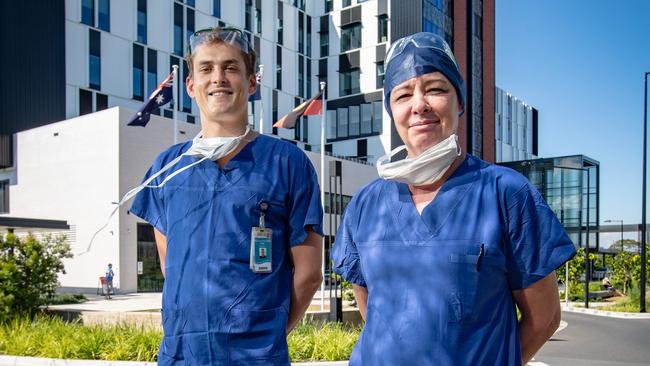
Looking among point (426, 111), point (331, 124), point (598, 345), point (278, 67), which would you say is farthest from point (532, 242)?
point (331, 124)

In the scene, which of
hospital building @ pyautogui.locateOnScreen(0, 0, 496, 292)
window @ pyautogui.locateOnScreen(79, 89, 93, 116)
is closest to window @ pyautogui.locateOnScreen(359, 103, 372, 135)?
hospital building @ pyautogui.locateOnScreen(0, 0, 496, 292)

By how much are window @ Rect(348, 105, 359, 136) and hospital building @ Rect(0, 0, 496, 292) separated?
9cm

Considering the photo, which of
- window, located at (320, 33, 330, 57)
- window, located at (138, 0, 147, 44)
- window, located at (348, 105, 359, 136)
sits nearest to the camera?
window, located at (138, 0, 147, 44)

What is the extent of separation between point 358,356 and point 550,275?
2.55ft

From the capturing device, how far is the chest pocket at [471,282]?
7.14 ft

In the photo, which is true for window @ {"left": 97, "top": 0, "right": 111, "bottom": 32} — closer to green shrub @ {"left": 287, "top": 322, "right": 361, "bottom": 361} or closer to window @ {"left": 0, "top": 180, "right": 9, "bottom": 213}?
window @ {"left": 0, "top": 180, "right": 9, "bottom": 213}

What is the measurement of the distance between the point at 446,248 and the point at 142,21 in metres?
41.0

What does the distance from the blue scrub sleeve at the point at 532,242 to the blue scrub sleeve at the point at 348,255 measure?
624 mm

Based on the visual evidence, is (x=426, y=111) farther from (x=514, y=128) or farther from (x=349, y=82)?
(x=514, y=128)

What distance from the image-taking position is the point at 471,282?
7.14 feet

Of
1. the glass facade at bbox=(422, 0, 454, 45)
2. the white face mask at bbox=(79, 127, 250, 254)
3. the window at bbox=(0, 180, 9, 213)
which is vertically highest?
the glass facade at bbox=(422, 0, 454, 45)

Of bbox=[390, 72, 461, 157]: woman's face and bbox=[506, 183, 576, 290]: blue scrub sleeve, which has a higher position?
bbox=[390, 72, 461, 157]: woman's face

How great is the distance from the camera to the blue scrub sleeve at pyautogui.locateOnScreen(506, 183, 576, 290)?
7.22ft

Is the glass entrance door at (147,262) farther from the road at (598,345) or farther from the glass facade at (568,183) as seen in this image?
the glass facade at (568,183)
